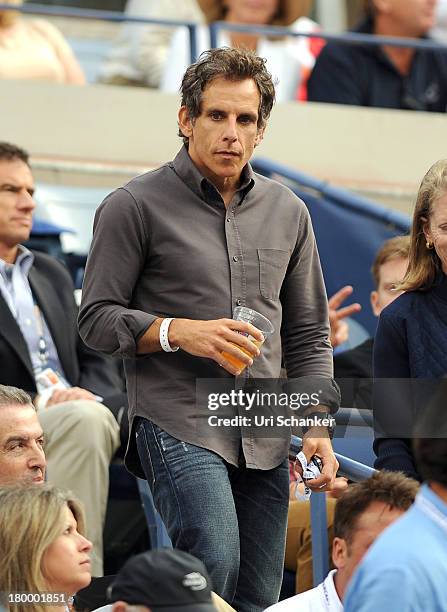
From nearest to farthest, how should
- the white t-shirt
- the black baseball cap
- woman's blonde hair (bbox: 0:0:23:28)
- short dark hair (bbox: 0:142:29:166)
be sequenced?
1. the black baseball cap
2. the white t-shirt
3. short dark hair (bbox: 0:142:29:166)
4. woman's blonde hair (bbox: 0:0:23:28)

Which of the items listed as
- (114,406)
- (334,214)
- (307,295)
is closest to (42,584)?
(307,295)

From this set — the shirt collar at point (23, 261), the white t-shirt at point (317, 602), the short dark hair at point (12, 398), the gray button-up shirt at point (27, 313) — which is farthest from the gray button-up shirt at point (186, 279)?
the shirt collar at point (23, 261)

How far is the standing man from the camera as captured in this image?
441 cm

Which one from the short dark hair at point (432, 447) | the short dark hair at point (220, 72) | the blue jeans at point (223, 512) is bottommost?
the blue jeans at point (223, 512)

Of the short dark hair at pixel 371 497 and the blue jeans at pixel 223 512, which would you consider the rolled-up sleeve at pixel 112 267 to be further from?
the short dark hair at pixel 371 497

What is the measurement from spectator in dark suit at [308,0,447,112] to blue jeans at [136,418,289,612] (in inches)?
219

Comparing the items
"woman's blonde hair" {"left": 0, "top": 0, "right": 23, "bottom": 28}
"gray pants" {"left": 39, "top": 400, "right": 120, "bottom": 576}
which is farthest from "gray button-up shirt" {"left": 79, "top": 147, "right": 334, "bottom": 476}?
"woman's blonde hair" {"left": 0, "top": 0, "right": 23, "bottom": 28}

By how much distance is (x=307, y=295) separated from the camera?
4801 mm

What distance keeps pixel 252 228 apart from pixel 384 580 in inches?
71.6

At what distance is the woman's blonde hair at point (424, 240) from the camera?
458cm

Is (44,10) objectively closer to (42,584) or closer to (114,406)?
(114,406)

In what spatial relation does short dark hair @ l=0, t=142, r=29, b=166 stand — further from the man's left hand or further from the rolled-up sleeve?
the man's left hand

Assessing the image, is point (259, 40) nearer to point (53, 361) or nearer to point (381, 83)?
point (381, 83)

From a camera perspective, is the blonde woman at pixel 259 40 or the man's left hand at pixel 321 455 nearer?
the man's left hand at pixel 321 455
